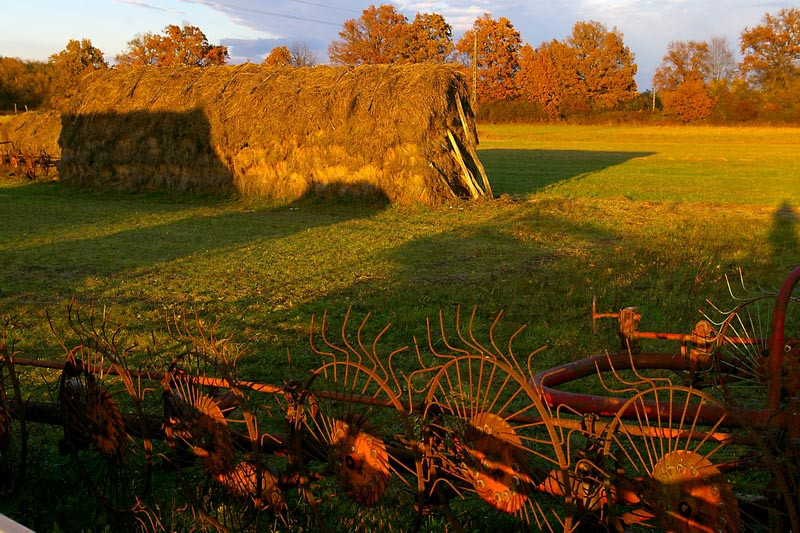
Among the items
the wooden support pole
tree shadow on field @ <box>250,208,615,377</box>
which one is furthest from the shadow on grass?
tree shadow on field @ <box>250,208,615,377</box>

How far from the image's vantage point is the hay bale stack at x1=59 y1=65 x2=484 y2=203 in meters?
16.4

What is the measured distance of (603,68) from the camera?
71750mm

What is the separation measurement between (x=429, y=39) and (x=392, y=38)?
12.0 feet

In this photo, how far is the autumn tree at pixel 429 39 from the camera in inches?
2719

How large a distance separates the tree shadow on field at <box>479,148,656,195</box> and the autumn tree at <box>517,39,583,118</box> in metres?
31.9

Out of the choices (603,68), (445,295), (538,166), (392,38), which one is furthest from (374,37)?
(445,295)

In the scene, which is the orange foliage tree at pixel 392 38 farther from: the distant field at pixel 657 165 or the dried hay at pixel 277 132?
the dried hay at pixel 277 132

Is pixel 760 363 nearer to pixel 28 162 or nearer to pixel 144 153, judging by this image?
pixel 144 153

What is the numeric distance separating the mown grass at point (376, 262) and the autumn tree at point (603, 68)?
53798 mm

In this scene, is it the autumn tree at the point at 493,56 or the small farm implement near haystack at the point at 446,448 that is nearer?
the small farm implement near haystack at the point at 446,448

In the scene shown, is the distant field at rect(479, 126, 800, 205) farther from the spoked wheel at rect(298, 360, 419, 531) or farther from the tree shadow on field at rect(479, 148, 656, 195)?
the spoked wheel at rect(298, 360, 419, 531)

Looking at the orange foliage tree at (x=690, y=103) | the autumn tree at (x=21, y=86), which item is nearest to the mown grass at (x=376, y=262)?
the autumn tree at (x=21, y=86)

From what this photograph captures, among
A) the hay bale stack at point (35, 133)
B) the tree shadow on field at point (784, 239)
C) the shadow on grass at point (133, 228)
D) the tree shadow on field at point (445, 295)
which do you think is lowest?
the tree shadow on field at point (784, 239)

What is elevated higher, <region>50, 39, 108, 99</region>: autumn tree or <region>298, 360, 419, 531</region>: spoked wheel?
<region>50, 39, 108, 99</region>: autumn tree
